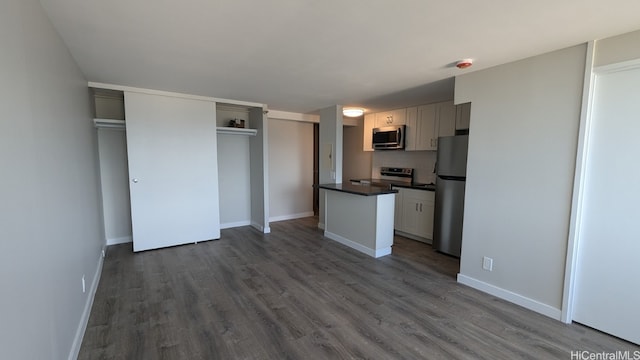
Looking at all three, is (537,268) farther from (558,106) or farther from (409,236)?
(409,236)

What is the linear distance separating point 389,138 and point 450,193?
69.5 inches

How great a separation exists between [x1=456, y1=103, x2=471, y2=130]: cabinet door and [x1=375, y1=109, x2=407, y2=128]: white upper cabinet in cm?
103

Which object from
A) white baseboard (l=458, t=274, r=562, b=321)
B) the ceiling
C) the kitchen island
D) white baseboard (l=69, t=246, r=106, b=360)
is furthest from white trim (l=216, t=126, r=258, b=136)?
white baseboard (l=458, t=274, r=562, b=321)

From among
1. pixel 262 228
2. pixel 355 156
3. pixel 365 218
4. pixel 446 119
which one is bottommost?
pixel 262 228

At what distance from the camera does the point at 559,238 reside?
238cm

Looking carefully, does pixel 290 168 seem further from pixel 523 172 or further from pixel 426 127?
pixel 523 172

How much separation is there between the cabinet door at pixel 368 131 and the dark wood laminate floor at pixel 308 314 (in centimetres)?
270

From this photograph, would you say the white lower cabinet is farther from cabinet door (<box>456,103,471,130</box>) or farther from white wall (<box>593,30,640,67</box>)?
white wall (<box>593,30,640,67</box>)

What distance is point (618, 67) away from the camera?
2059 mm

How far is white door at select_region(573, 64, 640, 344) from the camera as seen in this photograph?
2.05m

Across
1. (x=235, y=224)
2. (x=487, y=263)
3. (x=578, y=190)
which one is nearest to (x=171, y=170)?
(x=235, y=224)

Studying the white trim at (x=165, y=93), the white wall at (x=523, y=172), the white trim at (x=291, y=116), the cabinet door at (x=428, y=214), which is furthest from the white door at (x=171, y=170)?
the white wall at (x=523, y=172)

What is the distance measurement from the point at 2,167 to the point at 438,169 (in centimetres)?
413

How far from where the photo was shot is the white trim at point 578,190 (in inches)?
85.5
